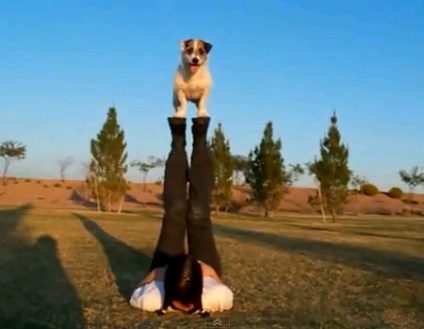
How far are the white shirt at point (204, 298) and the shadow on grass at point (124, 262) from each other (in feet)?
1.96

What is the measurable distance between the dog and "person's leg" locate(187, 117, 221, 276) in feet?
0.73

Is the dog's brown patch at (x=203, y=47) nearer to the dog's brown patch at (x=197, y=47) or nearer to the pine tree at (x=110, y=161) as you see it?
the dog's brown patch at (x=197, y=47)

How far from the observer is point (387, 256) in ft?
42.3

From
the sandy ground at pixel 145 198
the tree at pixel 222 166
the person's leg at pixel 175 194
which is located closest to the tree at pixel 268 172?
the tree at pixel 222 166

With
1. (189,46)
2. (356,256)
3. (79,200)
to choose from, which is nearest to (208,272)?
(189,46)

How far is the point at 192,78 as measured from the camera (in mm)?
7945

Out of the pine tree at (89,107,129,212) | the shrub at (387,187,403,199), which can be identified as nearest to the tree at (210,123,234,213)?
the pine tree at (89,107,129,212)

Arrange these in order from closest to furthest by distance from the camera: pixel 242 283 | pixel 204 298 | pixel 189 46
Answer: pixel 204 298 < pixel 189 46 < pixel 242 283

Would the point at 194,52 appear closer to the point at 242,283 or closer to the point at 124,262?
the point at 242,283

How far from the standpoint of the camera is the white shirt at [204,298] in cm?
705

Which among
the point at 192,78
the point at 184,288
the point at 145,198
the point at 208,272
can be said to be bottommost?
the point at 184,288

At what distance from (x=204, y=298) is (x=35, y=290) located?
248cm

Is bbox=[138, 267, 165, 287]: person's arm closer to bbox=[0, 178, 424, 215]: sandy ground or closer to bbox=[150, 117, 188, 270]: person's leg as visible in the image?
bbox=[150, 117, 188, 270]: person's leg

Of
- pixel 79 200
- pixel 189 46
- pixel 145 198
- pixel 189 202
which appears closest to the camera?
pixel 189 46
